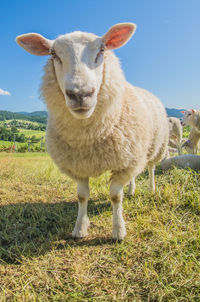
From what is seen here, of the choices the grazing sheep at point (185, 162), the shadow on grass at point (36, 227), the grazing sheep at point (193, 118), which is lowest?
the shadow on grass at point (36, 227)

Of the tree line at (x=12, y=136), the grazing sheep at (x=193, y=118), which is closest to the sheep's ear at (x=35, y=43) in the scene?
the grazing sheep at (x=193, y=118)

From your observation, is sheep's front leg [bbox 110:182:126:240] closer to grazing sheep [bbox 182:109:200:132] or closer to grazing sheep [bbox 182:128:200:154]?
grazing sheep [bbox 182:128:200:154]

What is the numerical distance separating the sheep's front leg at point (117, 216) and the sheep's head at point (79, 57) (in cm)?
88

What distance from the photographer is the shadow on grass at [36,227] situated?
6.10 feet

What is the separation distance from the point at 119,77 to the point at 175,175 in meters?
2.12

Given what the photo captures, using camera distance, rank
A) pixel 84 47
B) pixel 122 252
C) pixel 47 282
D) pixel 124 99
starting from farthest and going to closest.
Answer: pixel 124 99, pixel 122 252, pixel 84 47, pixel 47 282

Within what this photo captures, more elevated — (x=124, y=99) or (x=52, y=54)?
(x=52, y=54)

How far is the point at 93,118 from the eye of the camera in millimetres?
1812

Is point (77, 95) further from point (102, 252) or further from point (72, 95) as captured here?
point (102, 252)

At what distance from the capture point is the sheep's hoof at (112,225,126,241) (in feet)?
6.42

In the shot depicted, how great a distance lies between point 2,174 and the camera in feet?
13.7

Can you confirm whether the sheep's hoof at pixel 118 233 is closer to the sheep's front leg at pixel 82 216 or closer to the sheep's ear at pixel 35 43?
the sheep's front leg at pixel 82 216

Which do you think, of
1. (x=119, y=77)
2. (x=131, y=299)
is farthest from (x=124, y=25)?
(x=131, y=299)

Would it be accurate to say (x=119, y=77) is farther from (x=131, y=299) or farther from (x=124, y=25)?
(x=131, y=299)
